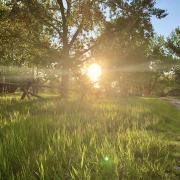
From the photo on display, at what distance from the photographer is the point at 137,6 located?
29.4 m

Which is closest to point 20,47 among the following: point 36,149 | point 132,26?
point 132,26

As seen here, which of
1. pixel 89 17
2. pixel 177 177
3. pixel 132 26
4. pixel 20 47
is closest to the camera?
pixel 177 177

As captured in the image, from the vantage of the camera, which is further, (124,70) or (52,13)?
(124,70)

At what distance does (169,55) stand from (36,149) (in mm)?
88745

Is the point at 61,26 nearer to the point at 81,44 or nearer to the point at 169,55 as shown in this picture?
the point at 81,44

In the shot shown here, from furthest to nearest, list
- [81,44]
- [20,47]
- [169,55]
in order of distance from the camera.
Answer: [169,55] → [81,44] → [20,47]

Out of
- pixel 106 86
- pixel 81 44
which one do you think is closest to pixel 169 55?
Answer: pixel 106 86

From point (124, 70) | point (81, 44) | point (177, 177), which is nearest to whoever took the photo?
point (177, 177)

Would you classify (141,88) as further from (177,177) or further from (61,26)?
(177,177)

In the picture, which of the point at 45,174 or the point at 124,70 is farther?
the point at 124,70

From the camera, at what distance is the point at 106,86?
2670 inches

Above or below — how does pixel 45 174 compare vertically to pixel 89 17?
Result: below

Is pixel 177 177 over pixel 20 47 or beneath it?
beneath

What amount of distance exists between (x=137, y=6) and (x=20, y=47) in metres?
11.1
